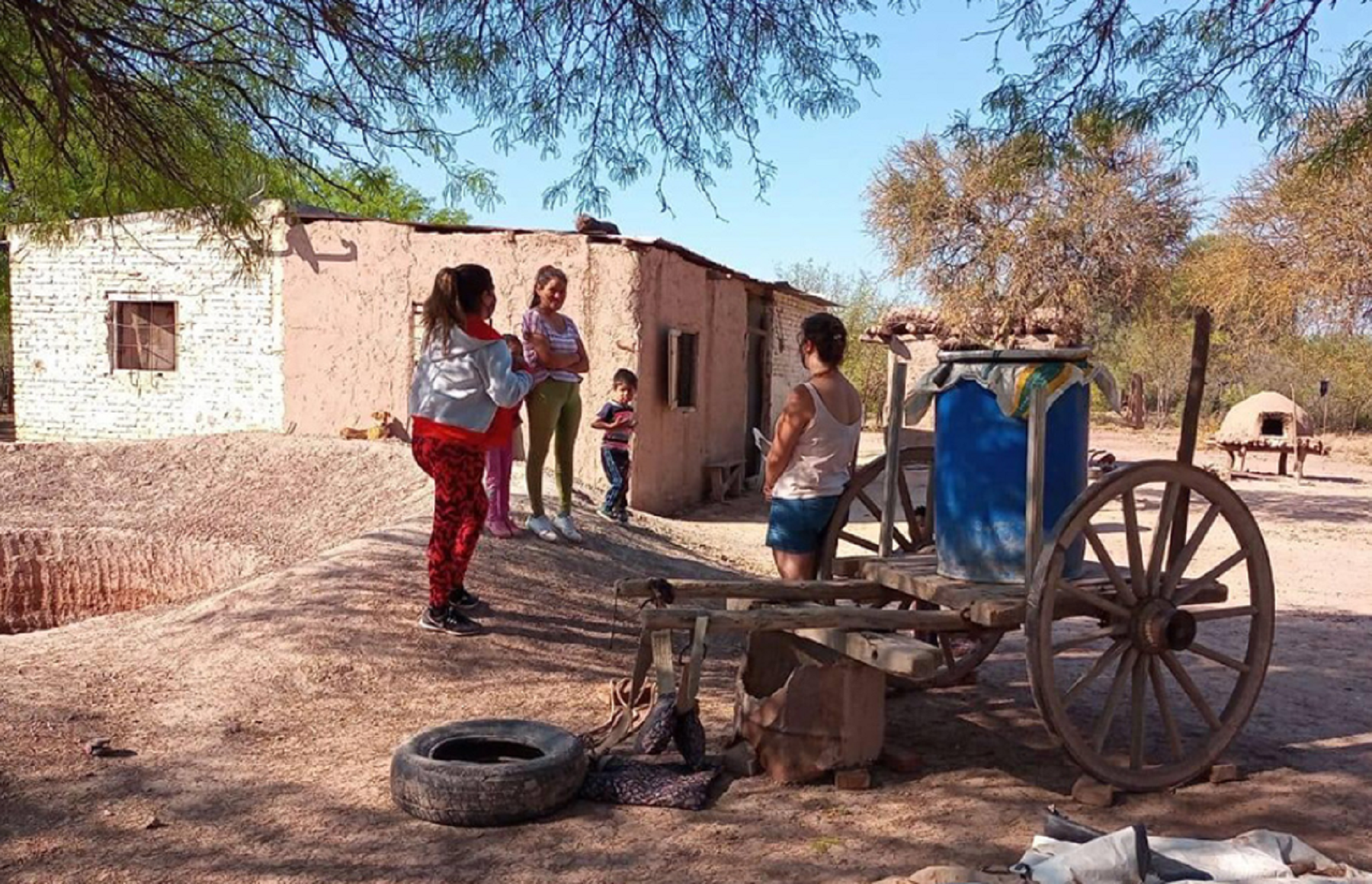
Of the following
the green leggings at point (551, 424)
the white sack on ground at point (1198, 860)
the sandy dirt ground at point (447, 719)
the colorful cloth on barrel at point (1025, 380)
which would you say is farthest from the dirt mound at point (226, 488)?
the white sack on ground at point (1198, 860)

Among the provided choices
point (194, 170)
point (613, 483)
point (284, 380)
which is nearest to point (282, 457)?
point (284, 380)

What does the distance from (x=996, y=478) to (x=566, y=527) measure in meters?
3.89

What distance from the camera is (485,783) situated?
11.3ft

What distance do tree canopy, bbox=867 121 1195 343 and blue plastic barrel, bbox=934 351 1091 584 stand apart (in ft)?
50.1

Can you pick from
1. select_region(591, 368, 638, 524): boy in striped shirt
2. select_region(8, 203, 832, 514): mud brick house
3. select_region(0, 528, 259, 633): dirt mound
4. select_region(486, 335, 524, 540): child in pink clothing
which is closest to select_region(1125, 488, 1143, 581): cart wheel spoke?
select_region(486, 335, 524, 540): child in pink clothing

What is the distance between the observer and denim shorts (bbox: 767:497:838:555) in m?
4.70

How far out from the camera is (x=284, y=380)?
509 inches

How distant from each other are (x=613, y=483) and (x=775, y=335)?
774 cm

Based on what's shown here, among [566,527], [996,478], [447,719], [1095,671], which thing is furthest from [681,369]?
[1095,671]

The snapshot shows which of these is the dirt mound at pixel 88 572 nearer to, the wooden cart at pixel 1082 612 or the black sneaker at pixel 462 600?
the black sneaker at pixel 462 600

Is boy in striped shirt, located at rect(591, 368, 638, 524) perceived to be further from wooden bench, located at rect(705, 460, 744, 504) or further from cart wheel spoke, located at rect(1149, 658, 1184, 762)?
cart wheel spoke, located at rect(1149, 658, 1184, 762)

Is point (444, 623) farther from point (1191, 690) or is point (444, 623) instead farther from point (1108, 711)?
point (1191, 690)

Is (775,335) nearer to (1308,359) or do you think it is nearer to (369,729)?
(369,729)

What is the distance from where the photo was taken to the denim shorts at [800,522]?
4.70 meters
